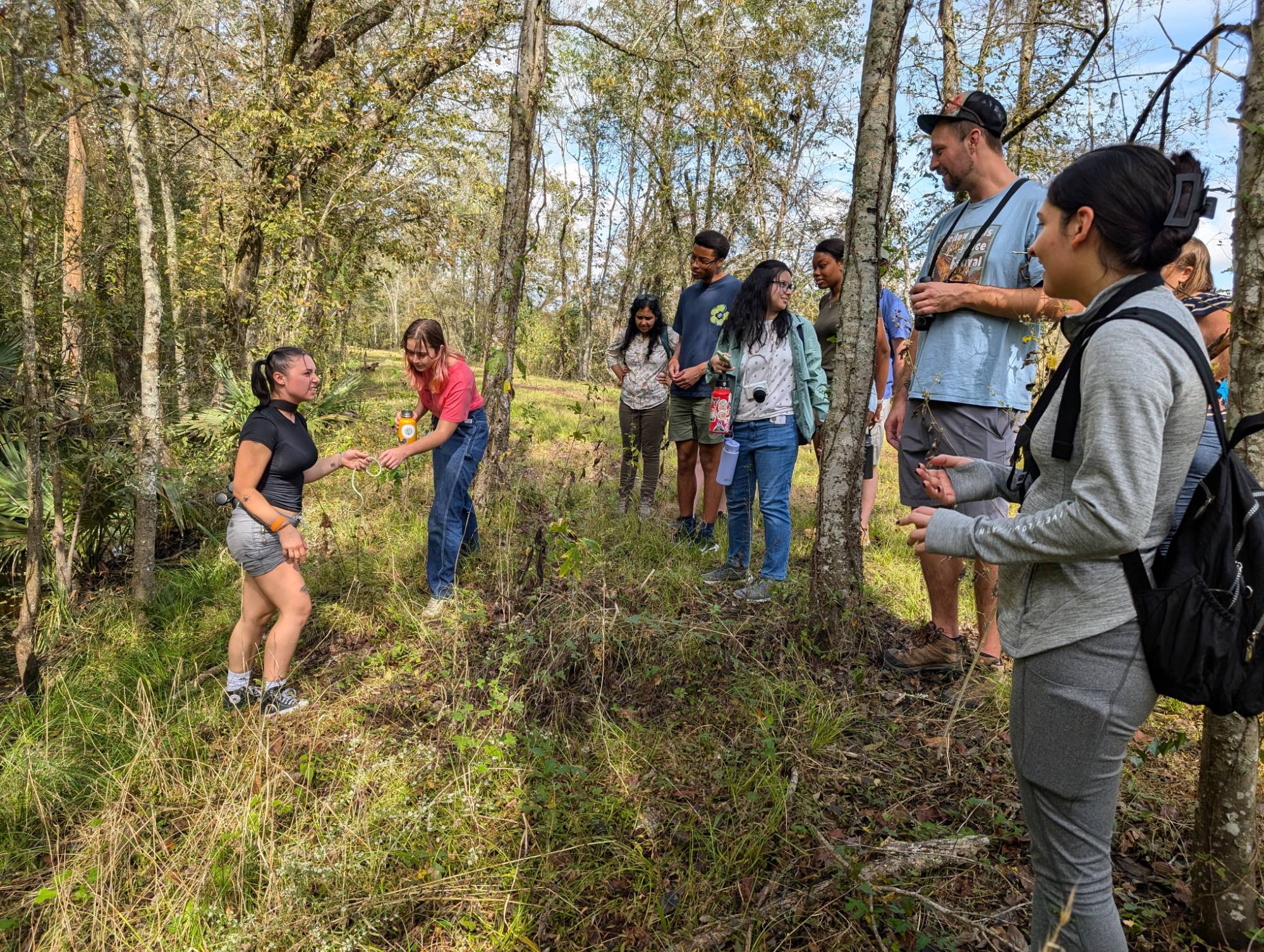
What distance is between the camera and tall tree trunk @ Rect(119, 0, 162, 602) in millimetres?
3898

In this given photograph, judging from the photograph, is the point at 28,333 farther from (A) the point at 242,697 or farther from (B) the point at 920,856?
(B) the point at 920,856

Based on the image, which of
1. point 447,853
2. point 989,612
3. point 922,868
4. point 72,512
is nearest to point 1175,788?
point 989,612

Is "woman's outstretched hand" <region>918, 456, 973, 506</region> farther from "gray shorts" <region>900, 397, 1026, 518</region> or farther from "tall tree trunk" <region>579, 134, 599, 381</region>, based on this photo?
"tall tree trunk" <region>579, 134, 599, 381</region>

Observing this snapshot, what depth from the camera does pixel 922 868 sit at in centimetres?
212

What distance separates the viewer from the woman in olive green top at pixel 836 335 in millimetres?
3953

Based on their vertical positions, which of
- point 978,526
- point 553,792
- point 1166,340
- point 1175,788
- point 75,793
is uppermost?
point 1166,340

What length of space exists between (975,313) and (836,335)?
1196 mm

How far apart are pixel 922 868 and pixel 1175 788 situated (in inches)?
46.1

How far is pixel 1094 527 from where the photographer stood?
124 cm

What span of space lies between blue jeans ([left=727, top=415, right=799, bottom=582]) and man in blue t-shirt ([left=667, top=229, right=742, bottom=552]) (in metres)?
0.65

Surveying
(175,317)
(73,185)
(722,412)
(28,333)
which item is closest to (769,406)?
(722,412)

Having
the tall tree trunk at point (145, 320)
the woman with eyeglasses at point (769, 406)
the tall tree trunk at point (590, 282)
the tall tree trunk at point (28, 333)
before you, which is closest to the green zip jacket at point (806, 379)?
the woman with eyeglasses at point (769, 406)

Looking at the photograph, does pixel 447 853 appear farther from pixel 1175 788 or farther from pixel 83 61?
pixel 83 61

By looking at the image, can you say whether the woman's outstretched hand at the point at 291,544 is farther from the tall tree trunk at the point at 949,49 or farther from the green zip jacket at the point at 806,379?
the tall tree trunk at the point at 949,49
